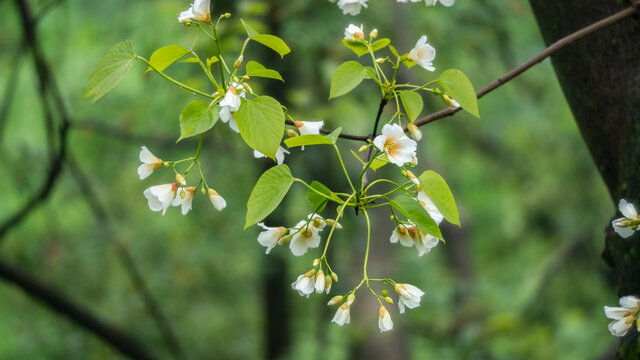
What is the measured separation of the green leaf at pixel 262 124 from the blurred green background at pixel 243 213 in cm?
172

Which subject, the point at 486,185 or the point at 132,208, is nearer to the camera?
the point at 132,208

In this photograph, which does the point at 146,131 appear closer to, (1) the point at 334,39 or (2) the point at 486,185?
(1) the point at 334,39

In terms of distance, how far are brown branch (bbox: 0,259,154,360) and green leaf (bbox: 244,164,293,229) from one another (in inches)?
91.4

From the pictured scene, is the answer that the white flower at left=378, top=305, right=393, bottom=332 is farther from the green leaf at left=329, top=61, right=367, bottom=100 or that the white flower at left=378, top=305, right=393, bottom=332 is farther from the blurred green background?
the blurred green background

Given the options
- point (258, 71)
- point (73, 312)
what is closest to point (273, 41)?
point (258, 71)

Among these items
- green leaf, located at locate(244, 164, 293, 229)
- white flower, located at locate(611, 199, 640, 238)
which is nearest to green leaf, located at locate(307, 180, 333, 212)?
green leaf, located at locate(244, 164, 293, 229)

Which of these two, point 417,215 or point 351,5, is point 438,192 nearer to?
point 417,215

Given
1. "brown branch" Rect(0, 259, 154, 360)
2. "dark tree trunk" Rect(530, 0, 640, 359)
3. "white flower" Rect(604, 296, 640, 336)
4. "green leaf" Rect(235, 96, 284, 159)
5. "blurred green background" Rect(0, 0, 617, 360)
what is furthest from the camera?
"blurred green background" Rect(0, 0, 617, 360)

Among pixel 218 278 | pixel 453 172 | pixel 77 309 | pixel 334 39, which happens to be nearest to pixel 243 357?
pixel 218 278

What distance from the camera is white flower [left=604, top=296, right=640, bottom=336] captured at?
100cm

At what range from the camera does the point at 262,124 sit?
2.59 ft

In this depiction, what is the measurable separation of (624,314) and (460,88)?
0.48m

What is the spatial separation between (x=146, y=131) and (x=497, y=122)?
4482mm

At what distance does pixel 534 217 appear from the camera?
5336mm
